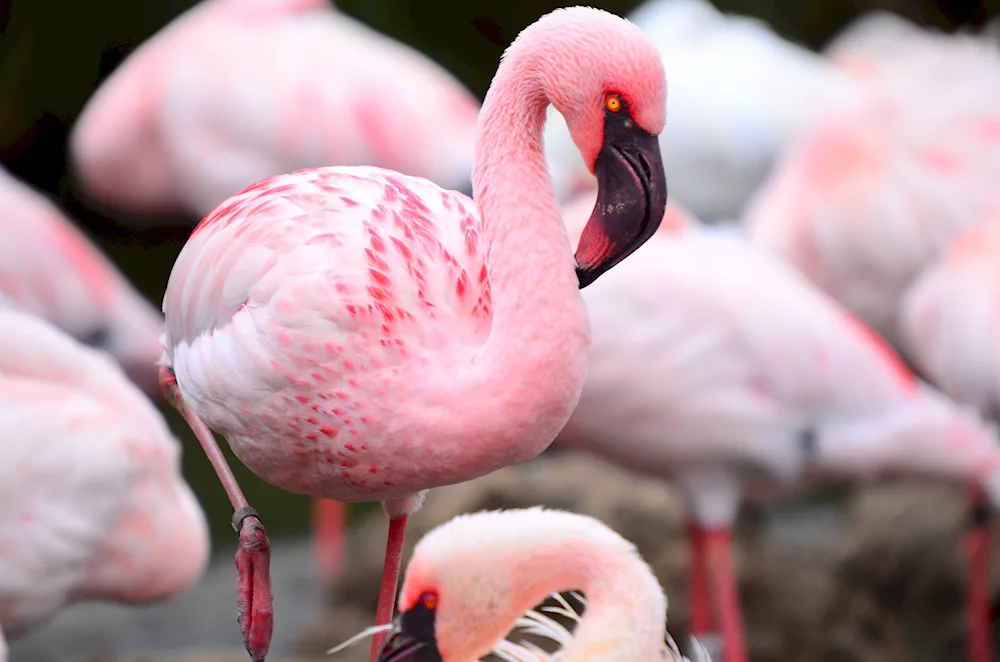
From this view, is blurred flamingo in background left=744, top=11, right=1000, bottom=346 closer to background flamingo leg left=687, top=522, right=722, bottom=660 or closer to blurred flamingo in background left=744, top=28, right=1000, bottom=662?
blurred flamingo in background left=744, top=28, right=1000, bottom=662

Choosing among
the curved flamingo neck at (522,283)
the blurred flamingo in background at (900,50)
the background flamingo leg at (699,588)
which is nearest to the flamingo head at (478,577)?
the curved flamingo neck at (522,283)

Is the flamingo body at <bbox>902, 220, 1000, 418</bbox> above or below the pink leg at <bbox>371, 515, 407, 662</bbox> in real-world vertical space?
below

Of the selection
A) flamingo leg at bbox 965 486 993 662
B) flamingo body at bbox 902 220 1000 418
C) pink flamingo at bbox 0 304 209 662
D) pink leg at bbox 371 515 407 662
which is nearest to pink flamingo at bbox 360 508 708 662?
pink leg at bbox 371 515 407 662

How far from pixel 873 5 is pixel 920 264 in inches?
58.7

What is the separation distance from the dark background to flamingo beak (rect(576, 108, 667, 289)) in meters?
2.28

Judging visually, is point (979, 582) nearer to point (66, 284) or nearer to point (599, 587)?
point (599, 587)

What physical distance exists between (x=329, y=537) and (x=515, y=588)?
2.58m

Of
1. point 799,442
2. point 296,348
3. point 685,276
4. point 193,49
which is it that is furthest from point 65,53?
point 296,348

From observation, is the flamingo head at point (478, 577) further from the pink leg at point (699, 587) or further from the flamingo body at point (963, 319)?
the flamingo body at point (963, 319)

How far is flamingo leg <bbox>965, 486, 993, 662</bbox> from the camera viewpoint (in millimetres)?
3559

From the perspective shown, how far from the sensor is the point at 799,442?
306cm

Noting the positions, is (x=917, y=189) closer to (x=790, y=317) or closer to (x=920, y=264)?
(x=920, y=264)

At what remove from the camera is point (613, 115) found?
60.0 inches

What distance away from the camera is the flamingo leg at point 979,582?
356cm
